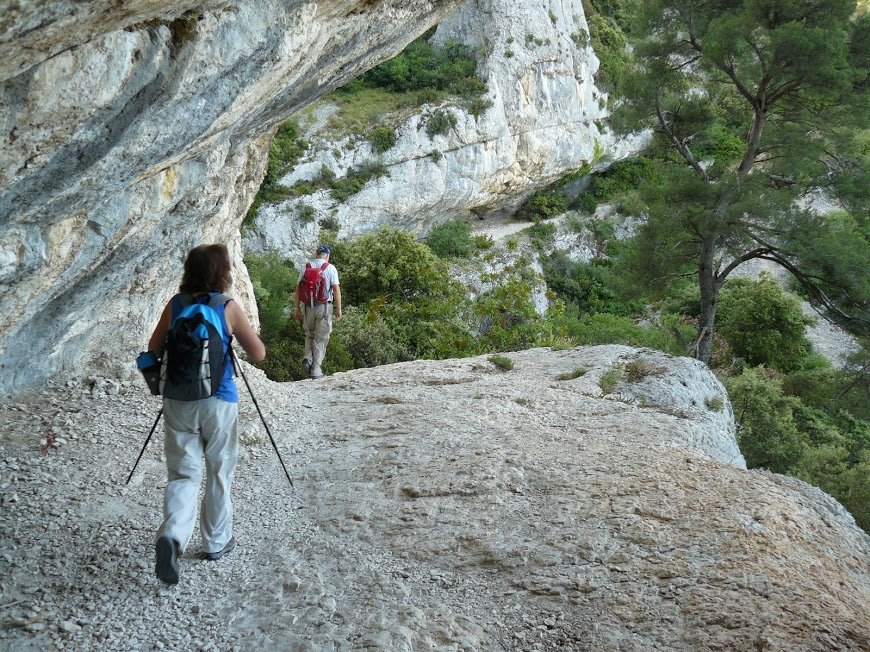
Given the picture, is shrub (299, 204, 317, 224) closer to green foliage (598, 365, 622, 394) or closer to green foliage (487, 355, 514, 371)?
green foliage (487, 355, 514, 371)

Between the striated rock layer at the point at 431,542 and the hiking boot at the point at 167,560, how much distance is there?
13 centimetres

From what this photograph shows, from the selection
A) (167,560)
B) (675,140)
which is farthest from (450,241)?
(167,560)

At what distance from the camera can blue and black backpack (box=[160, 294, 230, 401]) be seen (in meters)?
3.65

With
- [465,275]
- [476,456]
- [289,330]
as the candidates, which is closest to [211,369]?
[476,456]

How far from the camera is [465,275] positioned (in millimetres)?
26109

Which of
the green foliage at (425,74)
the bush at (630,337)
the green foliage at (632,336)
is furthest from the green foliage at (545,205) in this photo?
the bush at (630,337)

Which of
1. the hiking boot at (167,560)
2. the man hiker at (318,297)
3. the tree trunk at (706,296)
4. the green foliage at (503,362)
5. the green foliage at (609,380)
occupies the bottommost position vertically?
the tree trunk at (706,296)

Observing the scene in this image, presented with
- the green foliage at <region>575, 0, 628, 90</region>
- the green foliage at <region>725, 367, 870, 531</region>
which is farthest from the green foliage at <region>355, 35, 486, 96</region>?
the green foliage at <region>725, 367, 870, 531</region>

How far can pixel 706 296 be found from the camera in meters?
14.3

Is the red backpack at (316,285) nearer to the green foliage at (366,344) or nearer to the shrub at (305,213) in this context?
the green foliage at (366,344)

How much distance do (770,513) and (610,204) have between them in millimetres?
32047

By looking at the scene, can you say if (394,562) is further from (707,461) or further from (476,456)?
(707,461)

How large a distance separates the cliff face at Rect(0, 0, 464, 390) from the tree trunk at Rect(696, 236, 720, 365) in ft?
29.0

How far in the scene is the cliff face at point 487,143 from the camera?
24.0m
